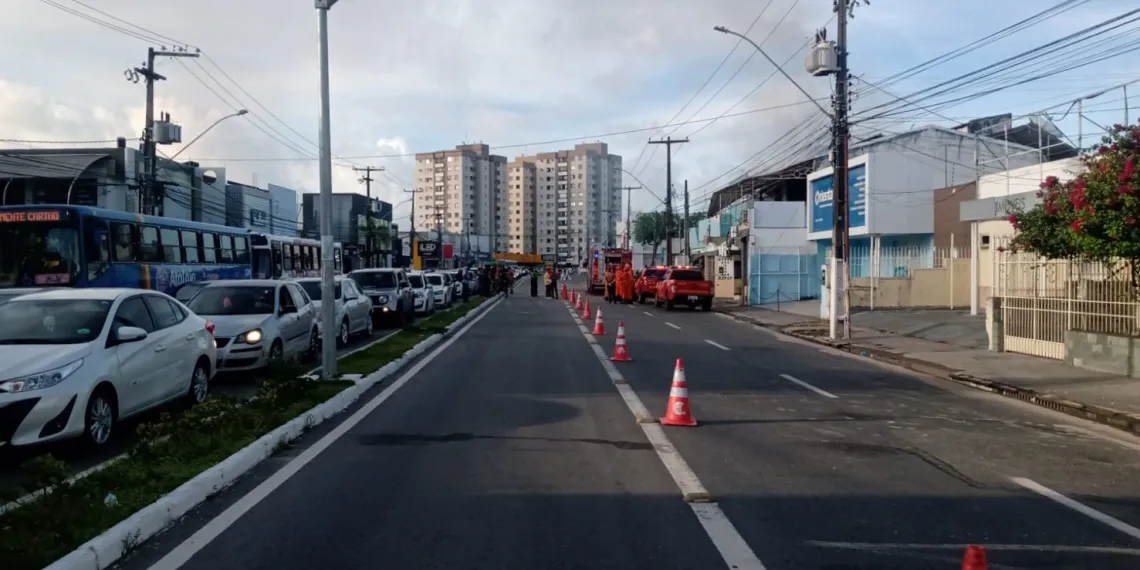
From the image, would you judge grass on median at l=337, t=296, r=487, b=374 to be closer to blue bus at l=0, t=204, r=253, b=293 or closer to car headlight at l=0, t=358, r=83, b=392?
car headlight at l=0, t=358, r=83, b=392

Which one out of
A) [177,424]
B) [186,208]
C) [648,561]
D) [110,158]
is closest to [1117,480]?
[648,561]

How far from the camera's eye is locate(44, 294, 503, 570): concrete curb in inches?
217

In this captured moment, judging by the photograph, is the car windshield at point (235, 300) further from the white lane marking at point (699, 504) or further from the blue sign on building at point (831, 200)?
the blue sign on building at point (831, 200)

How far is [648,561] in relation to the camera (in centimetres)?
577

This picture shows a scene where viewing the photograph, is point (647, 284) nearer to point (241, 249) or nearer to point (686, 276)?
point (686, 276)

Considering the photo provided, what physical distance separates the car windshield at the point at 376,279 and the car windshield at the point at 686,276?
1535cm

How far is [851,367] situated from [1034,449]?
27.0ft

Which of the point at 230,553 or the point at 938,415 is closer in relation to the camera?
the point at 230,553

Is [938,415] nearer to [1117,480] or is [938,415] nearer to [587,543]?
[1117,480]

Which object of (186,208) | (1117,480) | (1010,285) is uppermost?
(186,208)

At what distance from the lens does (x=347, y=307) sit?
21.9 m

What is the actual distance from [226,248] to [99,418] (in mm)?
22111

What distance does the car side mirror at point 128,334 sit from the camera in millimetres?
9516

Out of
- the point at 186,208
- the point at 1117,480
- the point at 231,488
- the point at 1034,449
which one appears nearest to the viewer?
the point at 231,488
